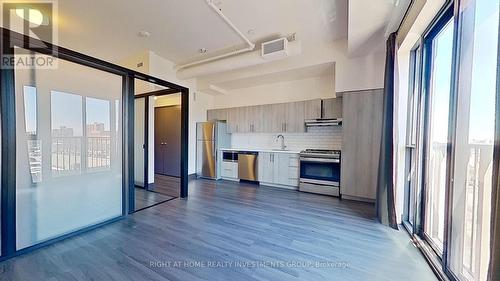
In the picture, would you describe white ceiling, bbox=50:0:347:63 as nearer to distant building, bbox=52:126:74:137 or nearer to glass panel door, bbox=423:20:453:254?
glass panel door, bbox=423:20:453:254

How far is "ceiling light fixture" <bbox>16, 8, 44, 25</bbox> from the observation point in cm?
284

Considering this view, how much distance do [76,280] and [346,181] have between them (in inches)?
155

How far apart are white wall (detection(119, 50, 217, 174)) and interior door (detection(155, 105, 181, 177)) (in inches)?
18.9

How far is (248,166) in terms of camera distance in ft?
16.7

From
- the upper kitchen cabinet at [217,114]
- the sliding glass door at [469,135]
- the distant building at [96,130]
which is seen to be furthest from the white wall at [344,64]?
the distant building at [96,130]

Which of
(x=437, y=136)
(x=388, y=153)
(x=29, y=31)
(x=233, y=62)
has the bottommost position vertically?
(x=388, y=153)

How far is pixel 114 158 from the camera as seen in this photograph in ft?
9.16

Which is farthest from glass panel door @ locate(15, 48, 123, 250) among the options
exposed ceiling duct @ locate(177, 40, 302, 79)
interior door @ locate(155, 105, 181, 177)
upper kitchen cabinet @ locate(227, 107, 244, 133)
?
upper kitchen cabinet @ locate(227, 107, 244, 133)

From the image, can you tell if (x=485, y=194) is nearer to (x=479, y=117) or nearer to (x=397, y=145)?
(x=479, y=117)

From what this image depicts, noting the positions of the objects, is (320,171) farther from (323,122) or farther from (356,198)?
(323,122)

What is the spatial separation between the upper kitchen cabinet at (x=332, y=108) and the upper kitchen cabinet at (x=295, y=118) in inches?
19.0

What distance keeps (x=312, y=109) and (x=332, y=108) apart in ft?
1.38

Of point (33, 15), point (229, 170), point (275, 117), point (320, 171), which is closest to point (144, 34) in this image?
point (33, 15)

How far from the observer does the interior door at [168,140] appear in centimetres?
585
